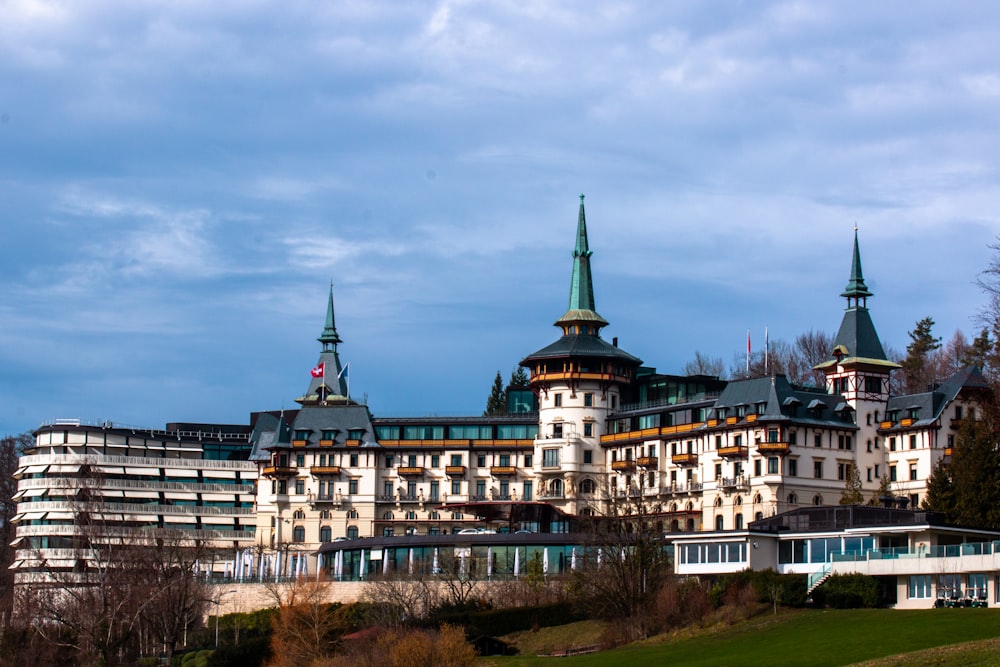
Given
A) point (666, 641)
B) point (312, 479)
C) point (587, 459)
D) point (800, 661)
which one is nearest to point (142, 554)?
point (312, 479)

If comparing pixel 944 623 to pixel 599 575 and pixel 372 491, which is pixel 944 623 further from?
pixel 372 491

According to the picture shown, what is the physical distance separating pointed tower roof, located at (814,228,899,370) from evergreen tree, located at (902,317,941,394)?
726 inches

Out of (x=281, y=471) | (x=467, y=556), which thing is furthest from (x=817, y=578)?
(x=281, y=471)

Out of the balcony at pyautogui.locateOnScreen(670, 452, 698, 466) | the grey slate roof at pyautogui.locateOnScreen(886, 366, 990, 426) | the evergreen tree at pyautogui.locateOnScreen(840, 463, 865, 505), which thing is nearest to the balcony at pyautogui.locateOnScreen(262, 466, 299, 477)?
the balcony at pyautogui.locateOnScreen(670, 452, 698, 466)

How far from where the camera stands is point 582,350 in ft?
464

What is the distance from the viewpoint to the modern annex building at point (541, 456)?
409ft


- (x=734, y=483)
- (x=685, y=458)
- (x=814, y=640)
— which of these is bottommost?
(x=814, y=640)

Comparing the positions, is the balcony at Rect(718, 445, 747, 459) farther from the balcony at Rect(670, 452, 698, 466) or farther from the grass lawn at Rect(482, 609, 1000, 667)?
the grass lawn at Rect(482, 609, 1000, 667)

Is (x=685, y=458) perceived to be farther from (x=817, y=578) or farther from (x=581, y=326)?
(x=817, y=578)

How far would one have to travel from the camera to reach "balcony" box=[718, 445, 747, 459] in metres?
125

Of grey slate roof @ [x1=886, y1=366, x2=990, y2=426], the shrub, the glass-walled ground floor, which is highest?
grey slate roof @ [x1=886, y1=366, x2=990, y2=426]

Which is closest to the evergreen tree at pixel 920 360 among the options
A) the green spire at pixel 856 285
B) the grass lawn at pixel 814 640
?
the green spire at pixel 856 285

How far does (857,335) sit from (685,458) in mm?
16780

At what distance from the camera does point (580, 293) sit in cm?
14775
